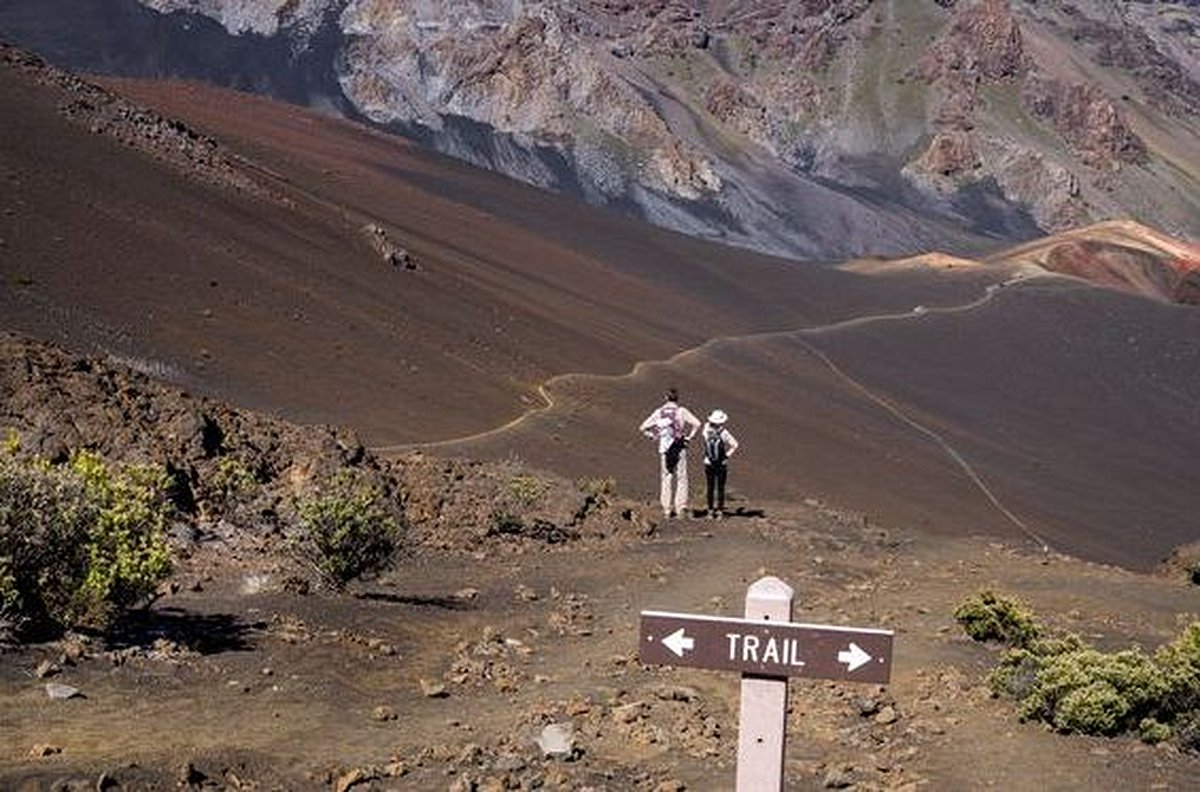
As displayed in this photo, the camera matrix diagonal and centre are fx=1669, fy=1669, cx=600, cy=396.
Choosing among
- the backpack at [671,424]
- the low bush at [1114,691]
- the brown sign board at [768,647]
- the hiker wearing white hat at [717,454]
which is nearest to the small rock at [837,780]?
the low bush at [1114,691]

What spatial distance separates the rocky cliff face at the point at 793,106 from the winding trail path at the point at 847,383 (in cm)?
3558

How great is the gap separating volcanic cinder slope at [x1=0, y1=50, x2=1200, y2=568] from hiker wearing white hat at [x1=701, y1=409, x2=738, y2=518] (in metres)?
2.04

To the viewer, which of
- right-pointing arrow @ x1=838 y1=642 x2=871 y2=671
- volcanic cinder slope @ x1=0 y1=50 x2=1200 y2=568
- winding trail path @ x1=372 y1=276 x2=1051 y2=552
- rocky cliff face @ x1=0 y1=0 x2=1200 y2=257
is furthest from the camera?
rocky cliff face @ x1=0 y1=0 x2=1200 y2=257

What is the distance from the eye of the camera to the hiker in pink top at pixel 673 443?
14.9 meters

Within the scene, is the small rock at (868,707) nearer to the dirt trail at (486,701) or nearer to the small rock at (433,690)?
the dirt trail at (486,701)

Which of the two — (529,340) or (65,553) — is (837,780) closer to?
(65,553)

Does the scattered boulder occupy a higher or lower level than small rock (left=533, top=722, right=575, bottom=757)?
lower

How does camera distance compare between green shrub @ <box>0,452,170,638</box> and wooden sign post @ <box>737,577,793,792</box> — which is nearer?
wooden sign post @ <box>737,577,793,792</box>

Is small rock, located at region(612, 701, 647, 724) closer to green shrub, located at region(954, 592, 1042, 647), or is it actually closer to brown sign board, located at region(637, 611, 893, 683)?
brown sign board, located at region(637, 611, 893, 683)

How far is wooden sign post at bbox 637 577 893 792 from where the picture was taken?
15.7ft

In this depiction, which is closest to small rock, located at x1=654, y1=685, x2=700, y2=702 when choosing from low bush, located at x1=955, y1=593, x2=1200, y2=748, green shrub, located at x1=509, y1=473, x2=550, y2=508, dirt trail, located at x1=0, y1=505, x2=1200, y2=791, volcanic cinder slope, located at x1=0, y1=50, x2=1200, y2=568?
Result: dirt trail, located at x1=0, y1=505, x2=1200, y2=791

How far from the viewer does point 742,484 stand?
81.9ft

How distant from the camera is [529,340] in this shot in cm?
3195

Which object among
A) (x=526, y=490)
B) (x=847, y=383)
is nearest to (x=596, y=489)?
(x=526, y=490)
